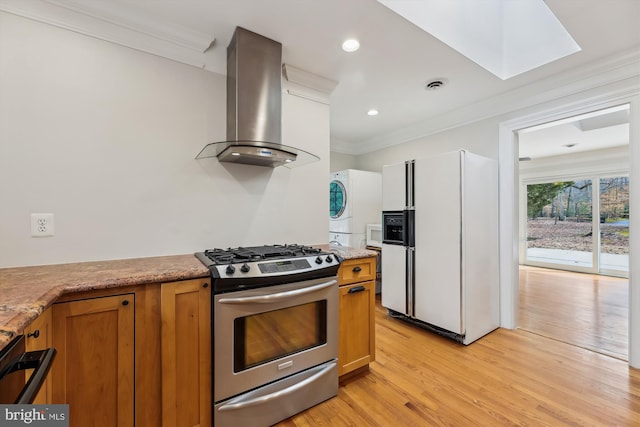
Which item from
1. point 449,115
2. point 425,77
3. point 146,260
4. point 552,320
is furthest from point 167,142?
point 552,320

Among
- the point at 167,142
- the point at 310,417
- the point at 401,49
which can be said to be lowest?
the point at 310,417

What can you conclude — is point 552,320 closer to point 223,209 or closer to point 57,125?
point 223,209

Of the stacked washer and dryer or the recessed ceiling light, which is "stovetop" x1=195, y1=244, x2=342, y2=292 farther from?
the stacked washer and dryer

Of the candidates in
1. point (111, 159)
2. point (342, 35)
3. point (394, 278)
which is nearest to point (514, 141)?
point (394, 278)

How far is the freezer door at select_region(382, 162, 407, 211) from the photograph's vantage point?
2.96m

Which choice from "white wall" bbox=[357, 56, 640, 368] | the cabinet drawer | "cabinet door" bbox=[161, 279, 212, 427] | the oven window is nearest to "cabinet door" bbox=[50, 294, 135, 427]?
"cabinet door" bbox=[161, 279, 212, 427]

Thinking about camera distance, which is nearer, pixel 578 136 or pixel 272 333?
pixel 272 333

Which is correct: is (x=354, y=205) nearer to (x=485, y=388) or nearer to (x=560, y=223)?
(x=485, y=388)

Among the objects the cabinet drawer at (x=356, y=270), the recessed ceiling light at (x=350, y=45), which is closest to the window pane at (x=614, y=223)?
the cabinet drawer at (x=356, y=270)

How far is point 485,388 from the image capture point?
191cm

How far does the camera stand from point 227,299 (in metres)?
1.43

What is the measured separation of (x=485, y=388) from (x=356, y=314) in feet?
3.31

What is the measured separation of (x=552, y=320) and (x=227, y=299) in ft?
11.9

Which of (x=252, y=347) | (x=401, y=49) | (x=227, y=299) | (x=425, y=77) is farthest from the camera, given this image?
(x=425, y=77)
